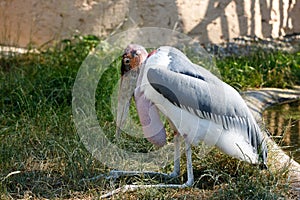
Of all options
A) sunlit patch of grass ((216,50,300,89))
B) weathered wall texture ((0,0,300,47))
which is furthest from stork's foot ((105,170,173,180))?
weathered wall texture ((0,0,300,47))

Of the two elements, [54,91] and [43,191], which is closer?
[43,191]

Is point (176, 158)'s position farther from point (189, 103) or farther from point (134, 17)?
point (134, 17)

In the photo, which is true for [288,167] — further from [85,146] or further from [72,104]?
[72,104]

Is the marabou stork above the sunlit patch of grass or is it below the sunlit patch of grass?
above

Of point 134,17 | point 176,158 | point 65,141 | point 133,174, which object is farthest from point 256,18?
point 133,174

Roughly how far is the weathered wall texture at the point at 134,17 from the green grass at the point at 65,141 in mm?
661

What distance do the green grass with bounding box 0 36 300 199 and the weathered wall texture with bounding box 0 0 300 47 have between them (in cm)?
66

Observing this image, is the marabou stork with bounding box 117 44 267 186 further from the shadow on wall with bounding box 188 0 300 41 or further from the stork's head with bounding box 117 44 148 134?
the shadow on wall with bounding box 188 0 300 41

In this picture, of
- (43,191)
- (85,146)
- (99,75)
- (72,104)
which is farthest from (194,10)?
(43,191)

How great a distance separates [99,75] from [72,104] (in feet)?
1.84

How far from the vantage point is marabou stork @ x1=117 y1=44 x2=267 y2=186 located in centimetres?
385

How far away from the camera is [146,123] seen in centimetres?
405

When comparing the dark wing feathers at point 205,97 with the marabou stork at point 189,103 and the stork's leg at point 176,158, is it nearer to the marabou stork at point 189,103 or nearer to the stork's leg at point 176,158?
the marabou stork at point 189,103

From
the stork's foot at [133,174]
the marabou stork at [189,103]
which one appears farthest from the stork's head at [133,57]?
the stork's foot at [133,174]
